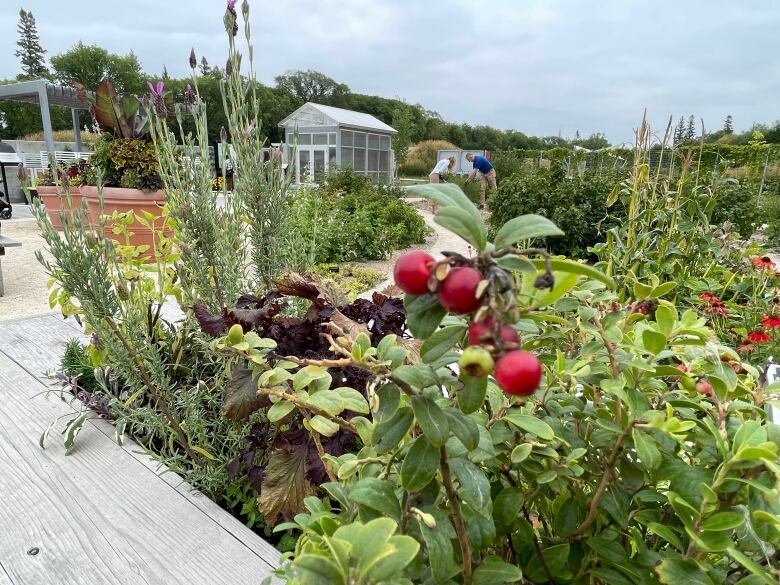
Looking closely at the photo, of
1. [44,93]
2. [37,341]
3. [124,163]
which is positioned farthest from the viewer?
[44,93]

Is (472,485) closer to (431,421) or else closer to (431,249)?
(431,421)

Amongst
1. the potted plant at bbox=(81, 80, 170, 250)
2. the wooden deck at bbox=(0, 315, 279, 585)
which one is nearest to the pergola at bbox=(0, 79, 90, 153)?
the potted plant at bbox=(81, 80, 170, 250)

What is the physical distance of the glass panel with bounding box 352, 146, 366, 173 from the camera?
16.7 meters

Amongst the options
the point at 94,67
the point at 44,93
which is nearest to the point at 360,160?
the point at 44,93

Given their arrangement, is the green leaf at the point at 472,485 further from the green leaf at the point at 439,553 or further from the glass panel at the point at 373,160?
the glass panel at the point at 373,160

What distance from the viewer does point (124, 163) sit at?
15.6 feet

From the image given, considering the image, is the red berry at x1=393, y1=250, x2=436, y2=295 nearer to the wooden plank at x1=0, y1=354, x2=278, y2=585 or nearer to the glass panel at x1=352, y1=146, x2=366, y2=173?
the wooden plank at x1=0, y1=354, x2=278, y2=585

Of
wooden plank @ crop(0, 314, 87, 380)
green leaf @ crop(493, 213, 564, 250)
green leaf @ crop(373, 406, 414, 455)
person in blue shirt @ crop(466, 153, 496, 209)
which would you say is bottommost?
wooden plank @ crop(0, 314, 87, 380)

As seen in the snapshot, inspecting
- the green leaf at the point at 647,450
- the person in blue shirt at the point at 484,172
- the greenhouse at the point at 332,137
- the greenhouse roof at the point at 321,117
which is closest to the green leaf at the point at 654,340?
the green leaf at the point at 647,450

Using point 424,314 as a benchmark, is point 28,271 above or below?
below

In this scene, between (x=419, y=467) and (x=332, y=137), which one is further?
(x=332, y=137)

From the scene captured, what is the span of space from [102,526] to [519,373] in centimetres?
130

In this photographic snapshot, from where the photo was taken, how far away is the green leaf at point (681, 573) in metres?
0.48

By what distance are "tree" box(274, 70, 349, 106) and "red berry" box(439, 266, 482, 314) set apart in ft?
157
